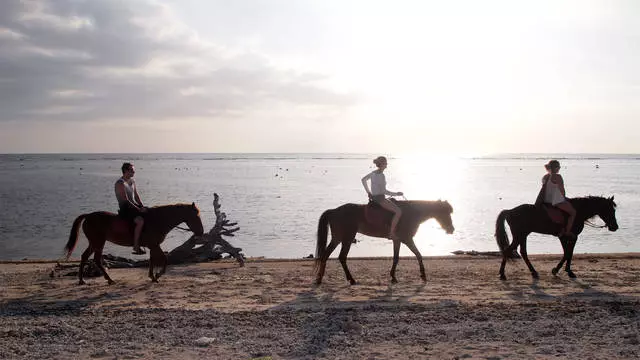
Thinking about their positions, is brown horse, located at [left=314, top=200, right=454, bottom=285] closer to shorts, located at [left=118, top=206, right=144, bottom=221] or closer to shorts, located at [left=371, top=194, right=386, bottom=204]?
shorts, located at [left=371, top=194, right=386, bottom=204]

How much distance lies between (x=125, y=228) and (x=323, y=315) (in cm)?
577

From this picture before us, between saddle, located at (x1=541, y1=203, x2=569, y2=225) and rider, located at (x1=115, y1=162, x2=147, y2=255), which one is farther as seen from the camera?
saddle, located at (x1=541, y1=203, x2=569, y2=225)

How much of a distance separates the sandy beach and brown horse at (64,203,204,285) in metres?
0.71

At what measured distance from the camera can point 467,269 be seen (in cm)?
1454

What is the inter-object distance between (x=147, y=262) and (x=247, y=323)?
8146 millimetres

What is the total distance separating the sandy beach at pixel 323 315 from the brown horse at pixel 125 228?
2.33ft

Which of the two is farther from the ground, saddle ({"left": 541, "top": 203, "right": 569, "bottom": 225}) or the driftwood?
saddle ({"left": 541, "top": 203, "right": 569, "bottom": 225})

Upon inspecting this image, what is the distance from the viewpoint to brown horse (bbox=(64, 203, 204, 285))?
497 inches

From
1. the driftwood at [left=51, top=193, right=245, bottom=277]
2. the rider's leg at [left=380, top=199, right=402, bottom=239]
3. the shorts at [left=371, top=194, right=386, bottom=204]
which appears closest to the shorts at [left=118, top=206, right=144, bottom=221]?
the driftwood at [left=51, top=193, right=245, bottom=277]

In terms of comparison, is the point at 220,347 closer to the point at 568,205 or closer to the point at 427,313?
the point at 427,313

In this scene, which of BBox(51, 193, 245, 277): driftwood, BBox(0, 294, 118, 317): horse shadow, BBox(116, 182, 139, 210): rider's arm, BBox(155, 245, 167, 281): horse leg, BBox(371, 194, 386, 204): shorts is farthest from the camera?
BBox(51, 193, 245, 277): driftwood

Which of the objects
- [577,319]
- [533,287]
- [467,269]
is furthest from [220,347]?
[467,269]

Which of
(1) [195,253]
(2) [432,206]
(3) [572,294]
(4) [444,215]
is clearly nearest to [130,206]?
(1) [195,253]

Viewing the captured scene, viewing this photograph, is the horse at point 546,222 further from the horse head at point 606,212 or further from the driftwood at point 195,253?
the driftwood at point 195,253
